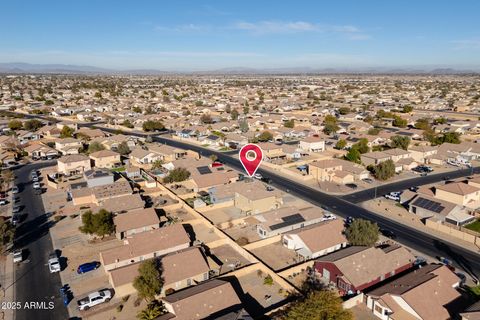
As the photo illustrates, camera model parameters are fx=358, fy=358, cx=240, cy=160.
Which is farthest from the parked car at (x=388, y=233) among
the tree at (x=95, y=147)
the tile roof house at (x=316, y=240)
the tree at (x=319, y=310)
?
the tree at (x=95, y=147)

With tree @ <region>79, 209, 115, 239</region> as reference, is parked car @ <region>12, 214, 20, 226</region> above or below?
below

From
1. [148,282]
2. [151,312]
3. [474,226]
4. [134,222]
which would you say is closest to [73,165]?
[134,222]

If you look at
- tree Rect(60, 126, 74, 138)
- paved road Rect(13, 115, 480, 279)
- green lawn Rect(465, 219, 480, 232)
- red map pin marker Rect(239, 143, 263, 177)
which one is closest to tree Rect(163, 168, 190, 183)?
paved road Rect(13, 115, 480, 279)

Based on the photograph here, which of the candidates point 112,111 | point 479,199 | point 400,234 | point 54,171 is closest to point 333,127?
point 479,199

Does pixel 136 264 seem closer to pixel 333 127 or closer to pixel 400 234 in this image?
pixel 400 234

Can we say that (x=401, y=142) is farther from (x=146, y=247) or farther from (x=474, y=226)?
(x=146, y=247)

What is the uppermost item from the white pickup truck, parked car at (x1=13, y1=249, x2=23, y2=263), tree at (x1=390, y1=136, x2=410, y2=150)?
tree at (x1=390, y1=136, x2=410, y2=150)

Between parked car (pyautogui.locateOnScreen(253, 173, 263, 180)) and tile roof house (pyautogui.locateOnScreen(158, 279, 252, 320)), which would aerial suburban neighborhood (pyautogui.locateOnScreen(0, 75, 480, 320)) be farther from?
parked car (pyautogui.locateOnScreen(253, 173, 263, 180))
